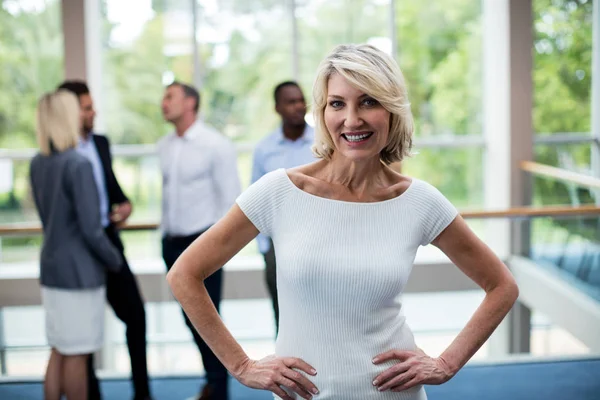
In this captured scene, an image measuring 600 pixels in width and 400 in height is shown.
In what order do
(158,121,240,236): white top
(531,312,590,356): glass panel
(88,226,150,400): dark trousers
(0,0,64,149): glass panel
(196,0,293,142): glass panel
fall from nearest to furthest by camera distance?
1. (88,226,150,400): dark trousers
2. (158,121,240,236): white top
3. (531,312,590,356): glass panel
4. (0,0,64,149): glass panel
5. (196,0,293,142): glass panel

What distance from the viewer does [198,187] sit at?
443 cm

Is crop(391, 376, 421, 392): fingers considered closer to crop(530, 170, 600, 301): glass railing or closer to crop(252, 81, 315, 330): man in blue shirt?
crop(252, 81, 315, 330): man in blue shirt

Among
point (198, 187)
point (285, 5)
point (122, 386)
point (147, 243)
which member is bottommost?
point (122, 386)

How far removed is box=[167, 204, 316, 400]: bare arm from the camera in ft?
6.08

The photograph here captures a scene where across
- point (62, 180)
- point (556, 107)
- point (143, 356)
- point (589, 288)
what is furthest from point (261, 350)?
point (556, 107)

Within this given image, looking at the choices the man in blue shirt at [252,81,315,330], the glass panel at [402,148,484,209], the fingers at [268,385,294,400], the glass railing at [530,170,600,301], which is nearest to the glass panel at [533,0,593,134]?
the glass panel at [402,148,484,209]

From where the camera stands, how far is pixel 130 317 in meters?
4.13

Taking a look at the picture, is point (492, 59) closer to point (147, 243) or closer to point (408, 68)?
point (408, 68)

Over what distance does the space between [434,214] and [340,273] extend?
280mm

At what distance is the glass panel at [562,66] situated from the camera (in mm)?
9852

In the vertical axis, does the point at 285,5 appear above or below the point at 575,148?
above

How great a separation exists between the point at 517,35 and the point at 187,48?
3.87 m

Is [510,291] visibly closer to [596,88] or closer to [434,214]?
[434,214]

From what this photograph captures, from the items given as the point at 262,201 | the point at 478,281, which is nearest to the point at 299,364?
the point at 262,201
